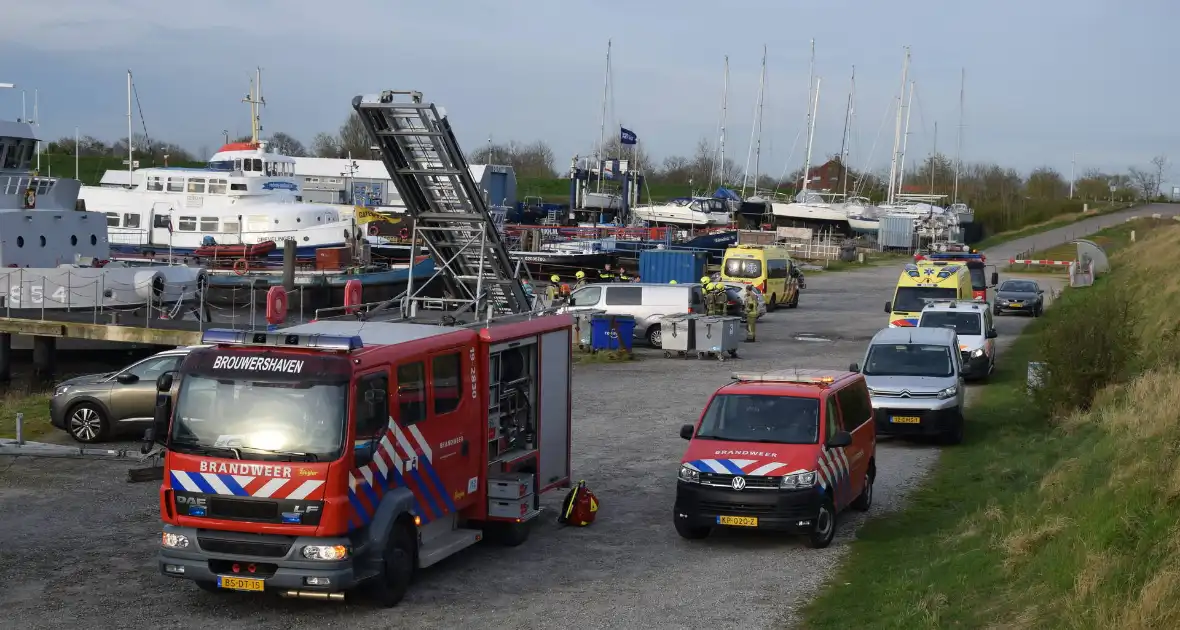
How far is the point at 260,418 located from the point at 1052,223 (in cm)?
10381

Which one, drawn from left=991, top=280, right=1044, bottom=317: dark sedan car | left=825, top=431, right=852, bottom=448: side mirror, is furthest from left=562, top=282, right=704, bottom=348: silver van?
left=825, top=431, right=852, bottom=448: side mirror

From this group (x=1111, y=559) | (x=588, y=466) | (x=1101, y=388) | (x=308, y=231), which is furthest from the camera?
(x=308, y=231)

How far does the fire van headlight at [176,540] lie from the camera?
10.1m

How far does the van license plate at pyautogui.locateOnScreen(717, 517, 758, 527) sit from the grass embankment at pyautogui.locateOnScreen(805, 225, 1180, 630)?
3.52ft

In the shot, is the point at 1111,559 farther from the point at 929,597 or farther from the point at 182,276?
the point at 182,276

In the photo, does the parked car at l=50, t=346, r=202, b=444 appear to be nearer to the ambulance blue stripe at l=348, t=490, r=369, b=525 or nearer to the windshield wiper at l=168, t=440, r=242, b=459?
the windshield wiper at l=168, t=440, r=242, b=459

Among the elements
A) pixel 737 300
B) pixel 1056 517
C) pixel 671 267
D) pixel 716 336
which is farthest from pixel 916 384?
pixel 671 267

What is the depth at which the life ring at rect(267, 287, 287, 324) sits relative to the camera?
23.5 m

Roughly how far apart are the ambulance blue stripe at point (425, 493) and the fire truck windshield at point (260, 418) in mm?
1219

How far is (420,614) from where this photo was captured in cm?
1053

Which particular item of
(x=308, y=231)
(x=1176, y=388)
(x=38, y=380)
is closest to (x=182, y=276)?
(x=38, y=380)

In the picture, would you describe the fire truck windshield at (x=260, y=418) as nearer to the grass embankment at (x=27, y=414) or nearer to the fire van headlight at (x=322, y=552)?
the fire van headlight at (x=322, y=552)

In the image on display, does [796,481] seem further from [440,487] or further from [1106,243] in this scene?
[1106,243]

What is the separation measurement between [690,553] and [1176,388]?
6.67 m
